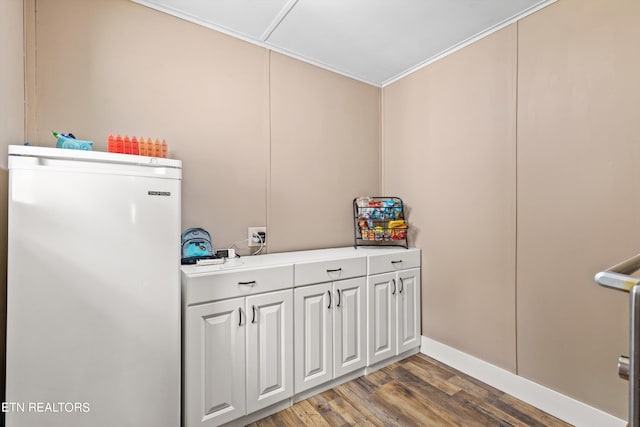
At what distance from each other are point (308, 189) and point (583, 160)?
173cm

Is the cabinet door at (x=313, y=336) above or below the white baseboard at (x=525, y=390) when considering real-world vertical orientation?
above

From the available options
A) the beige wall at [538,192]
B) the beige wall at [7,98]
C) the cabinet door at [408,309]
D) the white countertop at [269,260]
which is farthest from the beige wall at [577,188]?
the beige wall at [7,98]

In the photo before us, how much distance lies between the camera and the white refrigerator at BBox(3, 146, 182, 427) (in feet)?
3.50

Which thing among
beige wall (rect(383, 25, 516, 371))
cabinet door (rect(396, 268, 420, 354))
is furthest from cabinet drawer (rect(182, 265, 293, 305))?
beige wall (rect(383, 25, 516, 371))

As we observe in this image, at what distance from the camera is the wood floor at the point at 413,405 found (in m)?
1.62

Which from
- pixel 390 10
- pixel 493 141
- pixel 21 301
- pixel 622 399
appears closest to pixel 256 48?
pixel 390 10

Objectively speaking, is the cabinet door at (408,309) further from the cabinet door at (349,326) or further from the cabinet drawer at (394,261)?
the cabinet door at (349,326)

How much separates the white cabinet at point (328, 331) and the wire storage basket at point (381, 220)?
0.47m

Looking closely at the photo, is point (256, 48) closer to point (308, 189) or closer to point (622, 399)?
point (308, 189)

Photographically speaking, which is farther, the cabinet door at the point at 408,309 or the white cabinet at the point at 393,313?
the cabinet door at the point at 408,309

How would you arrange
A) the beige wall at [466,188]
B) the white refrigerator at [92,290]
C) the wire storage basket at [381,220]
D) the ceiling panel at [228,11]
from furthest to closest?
the wire storage basket at [381,220] → the beige wall at [466,188] → the ceiling panel at [228,11] → the white refrigerator at [92,290]

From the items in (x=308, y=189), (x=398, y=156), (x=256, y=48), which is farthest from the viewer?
(x=398, y=156)

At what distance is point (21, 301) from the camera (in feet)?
3.50

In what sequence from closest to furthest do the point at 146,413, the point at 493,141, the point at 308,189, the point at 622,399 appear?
the point at 146,413 < the point at 622,399 < the point at 493,141 < the point at 308,189
